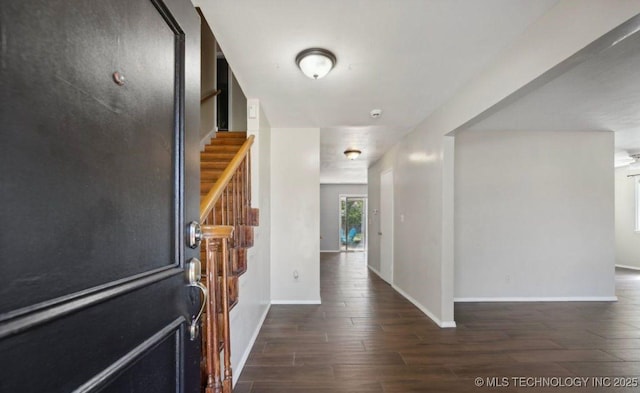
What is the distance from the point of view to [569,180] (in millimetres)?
4293

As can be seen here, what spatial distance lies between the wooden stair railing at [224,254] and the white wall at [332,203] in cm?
781

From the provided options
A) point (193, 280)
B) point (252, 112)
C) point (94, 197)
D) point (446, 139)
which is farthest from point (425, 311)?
point (94, 197)

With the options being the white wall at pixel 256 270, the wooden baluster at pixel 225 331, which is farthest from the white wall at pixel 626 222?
the wooden baluster at pixel 225 331

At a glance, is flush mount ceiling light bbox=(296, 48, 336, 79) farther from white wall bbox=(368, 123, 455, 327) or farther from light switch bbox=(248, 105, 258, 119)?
white wall bbox=(368, 123, 455, 327)

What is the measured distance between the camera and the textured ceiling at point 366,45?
173 cm

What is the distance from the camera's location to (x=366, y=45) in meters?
2.10

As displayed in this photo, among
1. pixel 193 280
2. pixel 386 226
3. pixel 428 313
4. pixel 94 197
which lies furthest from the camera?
pixel 386 226

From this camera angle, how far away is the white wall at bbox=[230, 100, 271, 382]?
7.70ft

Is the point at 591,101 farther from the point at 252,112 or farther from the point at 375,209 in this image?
the point at 375,209

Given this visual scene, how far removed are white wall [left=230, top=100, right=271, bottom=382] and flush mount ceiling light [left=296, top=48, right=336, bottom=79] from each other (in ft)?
3.36

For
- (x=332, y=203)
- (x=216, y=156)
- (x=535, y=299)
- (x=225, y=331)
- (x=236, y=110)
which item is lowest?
(x=535, y=299)

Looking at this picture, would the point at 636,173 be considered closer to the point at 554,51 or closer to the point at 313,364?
the point at 554,51

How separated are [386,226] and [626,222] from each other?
5829mm

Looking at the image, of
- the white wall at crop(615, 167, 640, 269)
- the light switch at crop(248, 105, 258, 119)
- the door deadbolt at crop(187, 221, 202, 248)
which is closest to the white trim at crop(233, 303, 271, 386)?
the door deadbolt at crop(187, 221, 202, 248)
